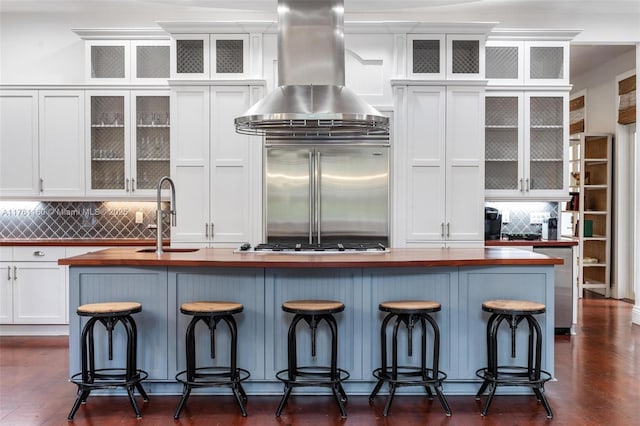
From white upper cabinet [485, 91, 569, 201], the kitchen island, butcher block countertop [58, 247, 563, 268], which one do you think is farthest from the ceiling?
the kitchen island

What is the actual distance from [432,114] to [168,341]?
339cm

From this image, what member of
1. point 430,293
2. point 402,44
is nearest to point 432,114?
point 402,44

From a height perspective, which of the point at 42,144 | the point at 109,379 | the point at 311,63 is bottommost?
the point at 109,379

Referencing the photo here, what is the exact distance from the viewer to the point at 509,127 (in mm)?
6754

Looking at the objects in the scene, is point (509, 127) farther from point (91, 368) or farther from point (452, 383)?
point (91, 368)

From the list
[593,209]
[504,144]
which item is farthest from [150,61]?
[593,209]

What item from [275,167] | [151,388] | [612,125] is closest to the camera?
[151,388]

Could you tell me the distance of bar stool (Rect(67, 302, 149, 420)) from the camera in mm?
4137

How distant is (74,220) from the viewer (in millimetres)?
7098


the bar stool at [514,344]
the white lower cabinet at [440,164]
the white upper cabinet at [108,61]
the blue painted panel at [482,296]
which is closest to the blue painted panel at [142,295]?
the blue painted panel at [482,296]

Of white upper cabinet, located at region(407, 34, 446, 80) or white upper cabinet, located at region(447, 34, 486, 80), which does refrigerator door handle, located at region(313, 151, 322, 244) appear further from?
white upper cabinet, located at region(447, 34, 486, 80)

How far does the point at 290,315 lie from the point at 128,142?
3.07 m

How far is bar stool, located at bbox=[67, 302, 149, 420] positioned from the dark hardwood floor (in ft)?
0.44

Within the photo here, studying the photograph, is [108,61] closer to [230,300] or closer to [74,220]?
[74,220]
